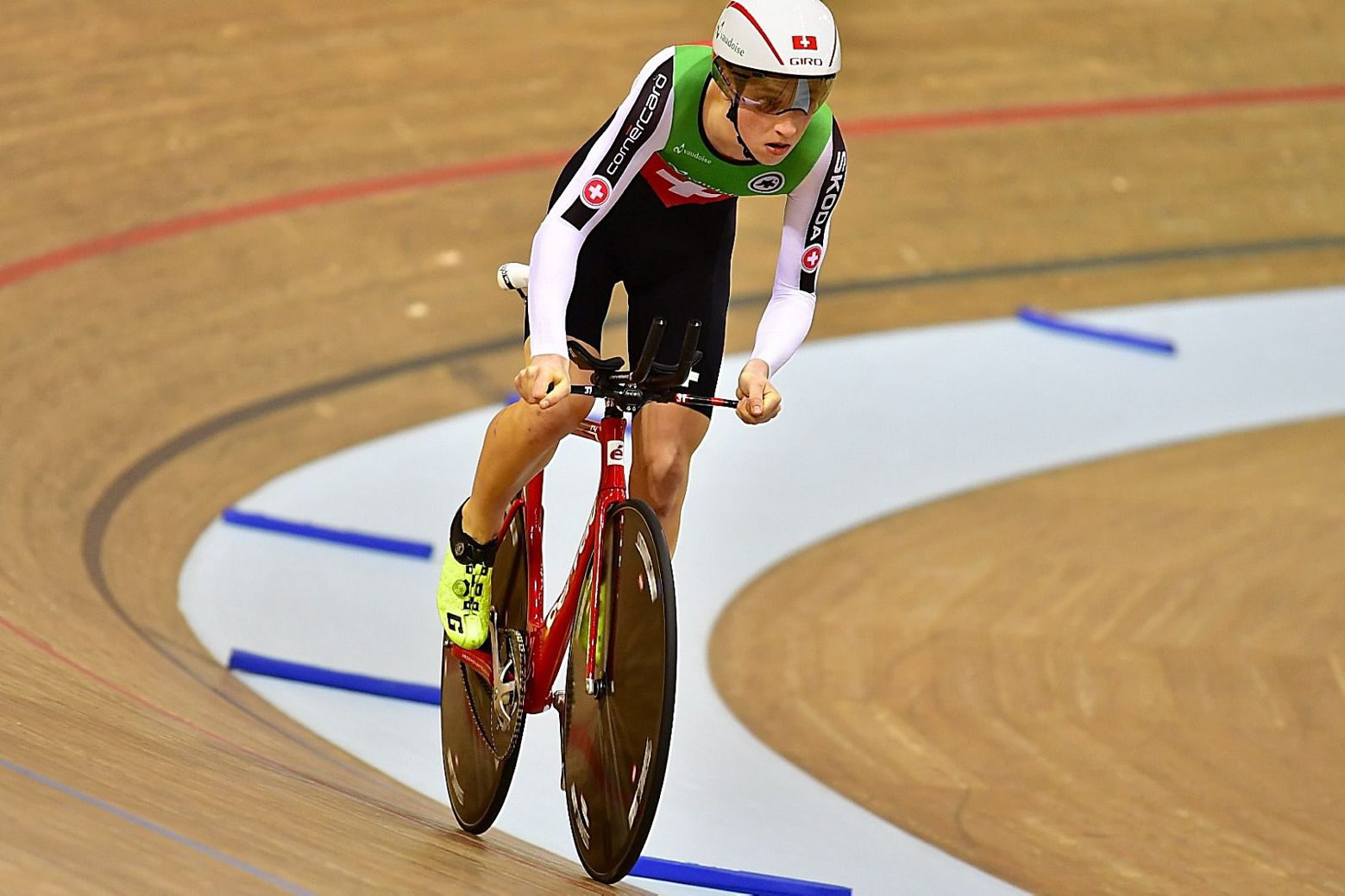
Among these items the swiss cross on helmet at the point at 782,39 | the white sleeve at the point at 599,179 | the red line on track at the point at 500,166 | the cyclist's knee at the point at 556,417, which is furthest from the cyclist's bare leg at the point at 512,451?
the red line on track at the point at 500,166

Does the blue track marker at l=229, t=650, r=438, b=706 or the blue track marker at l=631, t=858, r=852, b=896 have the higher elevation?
the blue track marker at l=631, t=858, r=852, b=896

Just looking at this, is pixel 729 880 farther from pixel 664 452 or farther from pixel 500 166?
pixel 500 166

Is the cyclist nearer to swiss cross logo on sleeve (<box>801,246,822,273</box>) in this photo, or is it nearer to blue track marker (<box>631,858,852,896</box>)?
swiss cross logo on sleeve (<box>801,246,822,273</box>)

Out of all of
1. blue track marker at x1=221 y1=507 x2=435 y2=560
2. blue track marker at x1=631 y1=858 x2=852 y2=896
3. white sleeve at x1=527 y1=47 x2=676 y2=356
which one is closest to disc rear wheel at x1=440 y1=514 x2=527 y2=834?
blue track marker at x1=631 y1=858 x2=852 y2=896

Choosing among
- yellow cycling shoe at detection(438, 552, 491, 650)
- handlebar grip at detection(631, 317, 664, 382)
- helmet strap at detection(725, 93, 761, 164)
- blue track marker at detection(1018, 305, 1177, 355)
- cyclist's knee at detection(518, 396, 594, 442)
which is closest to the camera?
handlebar grip at detection(631, 317, 664, 382)

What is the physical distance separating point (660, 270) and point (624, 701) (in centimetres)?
62

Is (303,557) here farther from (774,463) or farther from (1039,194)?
(1039,194)

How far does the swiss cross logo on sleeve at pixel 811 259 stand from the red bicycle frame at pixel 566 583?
340mm

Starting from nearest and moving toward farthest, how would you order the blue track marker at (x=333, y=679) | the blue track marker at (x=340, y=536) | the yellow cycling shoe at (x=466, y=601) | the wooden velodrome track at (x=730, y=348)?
1. the yellow cycling shoe at (x=466, y=601)
2. the wooden velodrome track at (x=730, y=348)
3. the blue track marker at (x=333, y=679)
4. the blue track marker at (x=340, y=536)

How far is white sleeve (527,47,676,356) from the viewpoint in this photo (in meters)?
2.29

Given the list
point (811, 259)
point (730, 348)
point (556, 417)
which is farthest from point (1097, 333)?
point (556, 417)

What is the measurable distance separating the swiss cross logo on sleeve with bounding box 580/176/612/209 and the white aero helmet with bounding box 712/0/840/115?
0.22 m

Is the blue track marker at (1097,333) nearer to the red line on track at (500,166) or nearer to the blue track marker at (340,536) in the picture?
the red line on track at (500,166)

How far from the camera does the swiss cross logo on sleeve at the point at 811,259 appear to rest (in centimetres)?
243
